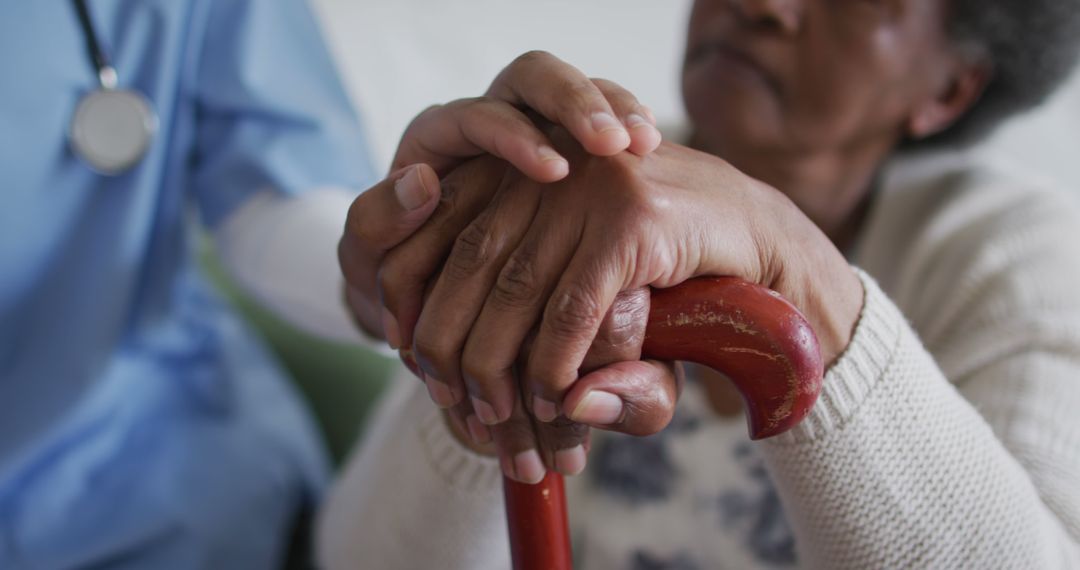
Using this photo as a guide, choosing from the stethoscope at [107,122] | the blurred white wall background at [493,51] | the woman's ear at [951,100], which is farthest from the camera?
the blurred white wall background at [493,51]

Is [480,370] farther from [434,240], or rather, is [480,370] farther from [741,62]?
[741,62]

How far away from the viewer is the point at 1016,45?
2.09 feet

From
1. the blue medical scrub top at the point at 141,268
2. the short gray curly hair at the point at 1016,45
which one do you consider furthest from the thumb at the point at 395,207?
the short gray curly hair at the point at 1016,45

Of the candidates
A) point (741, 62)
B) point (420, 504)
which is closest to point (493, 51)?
point (741, 62)

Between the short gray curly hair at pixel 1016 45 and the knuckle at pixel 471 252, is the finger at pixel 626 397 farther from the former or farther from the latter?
the short gray curly hair at pixel 1016 45

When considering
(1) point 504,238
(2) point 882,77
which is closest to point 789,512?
(1) point 504,238

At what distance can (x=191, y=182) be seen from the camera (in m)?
0.64

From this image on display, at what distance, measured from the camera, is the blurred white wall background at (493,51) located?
3.11 feet

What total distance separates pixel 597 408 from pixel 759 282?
92mm

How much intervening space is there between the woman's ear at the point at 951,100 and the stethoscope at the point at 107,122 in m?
0.56

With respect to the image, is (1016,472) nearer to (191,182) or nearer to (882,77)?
(882,77)

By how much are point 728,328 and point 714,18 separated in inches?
13.8

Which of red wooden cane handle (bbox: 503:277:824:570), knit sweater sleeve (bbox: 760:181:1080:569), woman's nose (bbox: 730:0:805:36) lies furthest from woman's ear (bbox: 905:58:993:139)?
red wooden cane handle (bbox: 503:277:824:570)

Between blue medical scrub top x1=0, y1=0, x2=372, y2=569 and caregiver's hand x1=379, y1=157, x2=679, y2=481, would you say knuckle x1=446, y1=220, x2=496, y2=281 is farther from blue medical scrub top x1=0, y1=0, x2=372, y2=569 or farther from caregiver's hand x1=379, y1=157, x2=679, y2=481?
blue medical scrub top x1=0, y1=0, x2=372, y2=569
